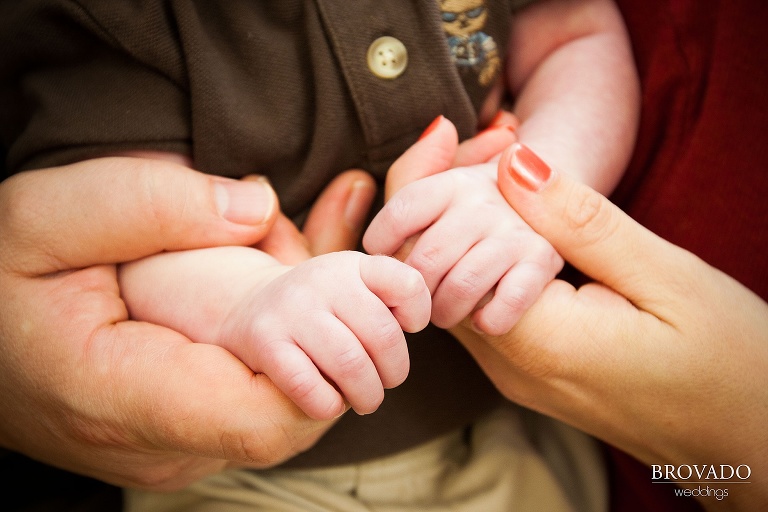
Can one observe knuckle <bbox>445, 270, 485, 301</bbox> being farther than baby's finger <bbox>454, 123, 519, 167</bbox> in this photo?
No

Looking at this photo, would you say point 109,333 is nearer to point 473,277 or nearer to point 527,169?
point 473,277

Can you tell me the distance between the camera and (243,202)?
0.74m

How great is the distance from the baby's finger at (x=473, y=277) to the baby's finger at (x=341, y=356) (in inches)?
4.7

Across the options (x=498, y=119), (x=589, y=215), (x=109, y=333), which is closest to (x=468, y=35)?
(x=498, y=119)

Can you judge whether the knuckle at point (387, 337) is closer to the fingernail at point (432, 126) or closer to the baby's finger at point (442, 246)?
the baby's finger at point (442, 246)

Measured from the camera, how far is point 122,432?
67 cm

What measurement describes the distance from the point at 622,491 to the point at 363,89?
31.4 inches

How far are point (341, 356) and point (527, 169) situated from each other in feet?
1.03

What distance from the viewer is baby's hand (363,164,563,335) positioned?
63 centimetres

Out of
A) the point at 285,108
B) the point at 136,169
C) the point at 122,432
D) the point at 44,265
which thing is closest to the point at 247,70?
the point at 285,108

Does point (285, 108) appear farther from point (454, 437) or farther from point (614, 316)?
point (454, 437)

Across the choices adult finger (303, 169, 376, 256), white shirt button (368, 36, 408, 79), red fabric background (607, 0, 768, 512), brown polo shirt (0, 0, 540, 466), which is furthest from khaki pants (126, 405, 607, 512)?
white shirt button (368, 36, 408, 79)

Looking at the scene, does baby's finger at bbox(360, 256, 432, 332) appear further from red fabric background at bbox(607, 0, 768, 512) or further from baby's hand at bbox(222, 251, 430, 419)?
red fabric background at bbox(607, 0, 768, 512)

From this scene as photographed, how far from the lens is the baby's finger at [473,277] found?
624 millimetres
